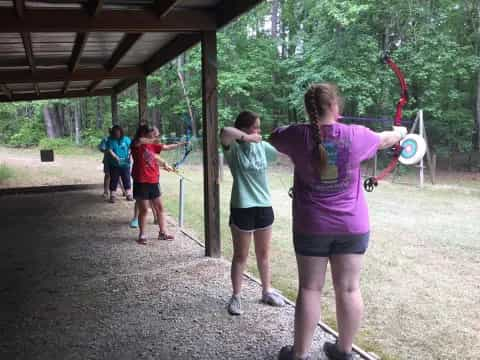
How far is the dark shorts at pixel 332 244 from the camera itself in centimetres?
189

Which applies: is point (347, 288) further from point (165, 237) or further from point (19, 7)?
point (165, 237)

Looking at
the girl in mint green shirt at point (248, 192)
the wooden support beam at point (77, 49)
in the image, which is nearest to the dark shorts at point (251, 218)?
the girl in mint green shirt at point (248, 192)

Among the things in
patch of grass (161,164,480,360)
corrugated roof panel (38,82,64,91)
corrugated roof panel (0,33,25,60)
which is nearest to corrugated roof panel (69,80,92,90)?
corrugated roof panel (38,82,64,91)

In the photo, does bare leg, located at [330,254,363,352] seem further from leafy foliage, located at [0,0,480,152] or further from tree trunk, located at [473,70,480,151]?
tree trunk, located at [473,70,480,151]

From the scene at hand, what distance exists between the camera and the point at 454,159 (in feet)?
43.8

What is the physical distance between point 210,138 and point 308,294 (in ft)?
7.53

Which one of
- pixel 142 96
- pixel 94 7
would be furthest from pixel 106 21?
pixel 142 96

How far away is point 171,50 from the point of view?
5148 millimetres

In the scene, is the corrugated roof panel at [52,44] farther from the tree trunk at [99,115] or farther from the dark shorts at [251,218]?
the tree trunk at [99,115]

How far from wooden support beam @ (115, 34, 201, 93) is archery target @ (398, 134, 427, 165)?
7.19 feet

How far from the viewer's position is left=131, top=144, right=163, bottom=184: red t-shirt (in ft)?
14.4

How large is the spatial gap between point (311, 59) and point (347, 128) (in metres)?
12.9

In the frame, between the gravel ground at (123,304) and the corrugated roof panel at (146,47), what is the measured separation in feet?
7.17

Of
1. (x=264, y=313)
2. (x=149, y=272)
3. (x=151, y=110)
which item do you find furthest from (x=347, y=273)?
(x=151, y=110)
